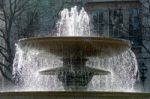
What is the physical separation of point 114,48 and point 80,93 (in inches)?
131

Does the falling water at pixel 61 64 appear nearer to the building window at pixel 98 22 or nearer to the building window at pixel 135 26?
the building window at pixel 135 26

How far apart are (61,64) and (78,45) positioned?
13.0 ft

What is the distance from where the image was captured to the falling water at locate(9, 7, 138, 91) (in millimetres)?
15547

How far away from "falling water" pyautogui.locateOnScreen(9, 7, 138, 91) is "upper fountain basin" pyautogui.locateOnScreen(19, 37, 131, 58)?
0.26 metres

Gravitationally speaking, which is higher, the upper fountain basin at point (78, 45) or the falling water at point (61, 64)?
the upper fountain basin at point (78, 45)

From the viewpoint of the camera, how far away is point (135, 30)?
4331 cm

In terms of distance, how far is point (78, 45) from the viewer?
1362 cm

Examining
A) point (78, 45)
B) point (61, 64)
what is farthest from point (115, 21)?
point (78, 45)

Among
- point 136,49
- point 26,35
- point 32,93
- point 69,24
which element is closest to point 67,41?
point 32,93

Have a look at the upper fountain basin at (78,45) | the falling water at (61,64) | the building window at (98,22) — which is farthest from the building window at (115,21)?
the upper fountain basin at (78,45)

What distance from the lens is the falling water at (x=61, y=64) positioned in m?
15.5

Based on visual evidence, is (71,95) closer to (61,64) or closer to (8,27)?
(61,64)

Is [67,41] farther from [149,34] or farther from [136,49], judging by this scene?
[136,49]

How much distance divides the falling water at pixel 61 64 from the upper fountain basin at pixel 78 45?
26cm
